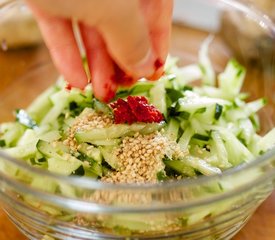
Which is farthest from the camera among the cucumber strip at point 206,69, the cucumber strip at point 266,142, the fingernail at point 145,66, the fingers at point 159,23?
the cucumber strip at point 206,69

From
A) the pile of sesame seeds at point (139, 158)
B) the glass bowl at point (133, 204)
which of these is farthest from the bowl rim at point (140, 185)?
the pile of sesame seeds at point (139, 158)

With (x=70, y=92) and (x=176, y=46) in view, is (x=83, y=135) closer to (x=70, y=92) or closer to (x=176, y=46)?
(x=70, y=92)

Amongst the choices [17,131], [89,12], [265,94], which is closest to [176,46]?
[265,94]

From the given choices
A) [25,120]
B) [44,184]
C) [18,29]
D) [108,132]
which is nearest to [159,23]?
[108,132]

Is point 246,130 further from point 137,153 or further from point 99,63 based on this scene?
point 99,63

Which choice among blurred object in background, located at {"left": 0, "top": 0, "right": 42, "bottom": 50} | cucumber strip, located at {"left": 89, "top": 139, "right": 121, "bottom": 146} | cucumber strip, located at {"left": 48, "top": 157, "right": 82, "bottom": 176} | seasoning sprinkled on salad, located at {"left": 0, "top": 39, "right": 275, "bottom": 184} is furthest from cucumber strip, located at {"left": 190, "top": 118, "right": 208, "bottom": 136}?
blurred object in background, located at {"left": 0, "top": 0, "right": 42, "bottom": 50}

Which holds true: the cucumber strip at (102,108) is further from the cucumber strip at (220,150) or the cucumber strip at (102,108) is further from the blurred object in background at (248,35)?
the blurred object in background at (248,35)
